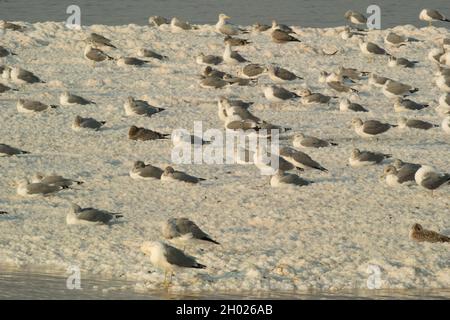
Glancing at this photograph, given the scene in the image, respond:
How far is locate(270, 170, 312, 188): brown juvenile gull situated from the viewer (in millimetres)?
15758

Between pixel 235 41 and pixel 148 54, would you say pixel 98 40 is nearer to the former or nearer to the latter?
pixel 148 54

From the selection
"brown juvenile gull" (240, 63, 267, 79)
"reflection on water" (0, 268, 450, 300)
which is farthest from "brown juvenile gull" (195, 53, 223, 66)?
"reflection on water" (0, 268, 450, 300)

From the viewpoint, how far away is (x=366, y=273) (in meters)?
12.3

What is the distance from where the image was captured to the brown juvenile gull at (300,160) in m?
16.6

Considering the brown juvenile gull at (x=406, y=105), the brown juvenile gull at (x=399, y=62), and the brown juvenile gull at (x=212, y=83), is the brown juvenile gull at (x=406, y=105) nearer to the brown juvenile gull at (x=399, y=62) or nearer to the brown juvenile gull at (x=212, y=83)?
the brown juvenile gull at (x=212, y=83)

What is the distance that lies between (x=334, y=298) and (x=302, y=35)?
17953 mm

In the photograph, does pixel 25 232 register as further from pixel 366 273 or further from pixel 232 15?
pixel 232 15

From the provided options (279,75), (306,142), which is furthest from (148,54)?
(306,142)

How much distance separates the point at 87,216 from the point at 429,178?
5.00 metres

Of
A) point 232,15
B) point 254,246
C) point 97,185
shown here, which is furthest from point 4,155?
point 232,15

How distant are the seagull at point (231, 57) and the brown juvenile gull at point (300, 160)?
325 inches

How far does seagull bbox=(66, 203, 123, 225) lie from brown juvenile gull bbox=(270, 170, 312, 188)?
9.32 feet

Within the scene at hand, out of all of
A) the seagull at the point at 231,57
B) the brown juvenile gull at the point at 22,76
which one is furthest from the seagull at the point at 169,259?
the seagull at the point at 231,57

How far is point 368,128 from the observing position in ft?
61.8
